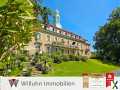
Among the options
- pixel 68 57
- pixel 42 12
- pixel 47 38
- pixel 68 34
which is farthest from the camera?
pixel 68 34

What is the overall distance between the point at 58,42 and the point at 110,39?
12492mm

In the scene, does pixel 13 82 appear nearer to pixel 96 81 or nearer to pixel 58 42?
pixel 96 81

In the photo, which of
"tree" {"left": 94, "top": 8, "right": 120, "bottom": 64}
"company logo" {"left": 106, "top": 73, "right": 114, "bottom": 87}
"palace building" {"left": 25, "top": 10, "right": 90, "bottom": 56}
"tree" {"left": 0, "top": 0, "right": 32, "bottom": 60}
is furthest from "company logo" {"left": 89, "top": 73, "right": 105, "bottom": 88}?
"tree" {"left": 94, "top": 8, "right": 120, "bottom": 64}

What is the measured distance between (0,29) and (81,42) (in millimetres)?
110521

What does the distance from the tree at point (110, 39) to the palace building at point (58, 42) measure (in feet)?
26.2

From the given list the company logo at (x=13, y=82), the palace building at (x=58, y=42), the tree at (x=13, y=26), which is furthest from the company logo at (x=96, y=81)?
the palace building at (x=58, y=42)

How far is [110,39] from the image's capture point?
325 feet

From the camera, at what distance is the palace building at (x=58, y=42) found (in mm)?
92750

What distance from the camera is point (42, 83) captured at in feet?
37.4

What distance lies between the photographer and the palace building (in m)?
92.8

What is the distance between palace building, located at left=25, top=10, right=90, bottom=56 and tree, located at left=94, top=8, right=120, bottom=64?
7.98 meters

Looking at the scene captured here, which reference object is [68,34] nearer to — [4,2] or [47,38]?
[47,38]

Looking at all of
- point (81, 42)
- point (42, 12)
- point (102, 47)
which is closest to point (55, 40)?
point (102, 47)

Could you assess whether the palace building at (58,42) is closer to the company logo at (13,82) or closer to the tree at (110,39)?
the tree at (110,39)
